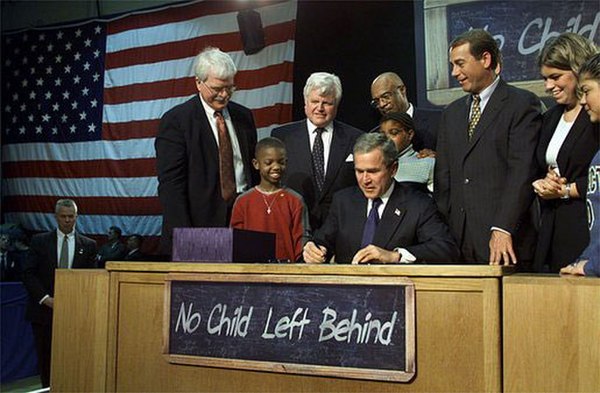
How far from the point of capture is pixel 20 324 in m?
5.70

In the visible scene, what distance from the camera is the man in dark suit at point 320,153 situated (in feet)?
9.83

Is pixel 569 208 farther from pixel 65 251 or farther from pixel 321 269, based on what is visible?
pixel 65 251

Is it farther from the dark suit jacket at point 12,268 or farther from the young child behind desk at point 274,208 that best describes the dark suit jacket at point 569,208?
the dark suit jacket at point 12,268

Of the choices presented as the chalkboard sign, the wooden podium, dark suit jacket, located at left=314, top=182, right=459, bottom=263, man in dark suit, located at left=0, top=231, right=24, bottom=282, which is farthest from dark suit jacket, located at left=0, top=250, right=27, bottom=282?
the chalkboard sign

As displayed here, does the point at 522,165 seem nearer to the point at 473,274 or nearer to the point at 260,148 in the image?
the point at 473,274

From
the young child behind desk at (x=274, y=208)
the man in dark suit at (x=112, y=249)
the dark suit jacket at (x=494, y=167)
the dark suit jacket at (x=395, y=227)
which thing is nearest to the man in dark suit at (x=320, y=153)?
the young child behind desk at (x=274, y=208)

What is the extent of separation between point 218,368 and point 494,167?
121cm

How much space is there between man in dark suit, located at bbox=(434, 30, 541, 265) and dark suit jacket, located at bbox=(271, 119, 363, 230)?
1.88 ft

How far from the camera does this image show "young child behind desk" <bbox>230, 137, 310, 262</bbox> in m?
2.88

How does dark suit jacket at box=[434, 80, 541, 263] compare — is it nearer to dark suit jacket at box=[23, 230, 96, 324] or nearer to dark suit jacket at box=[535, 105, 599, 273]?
dark suit jacket at box=[535, 105, 599, 273]

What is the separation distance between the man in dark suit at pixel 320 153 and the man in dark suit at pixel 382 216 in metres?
0.52

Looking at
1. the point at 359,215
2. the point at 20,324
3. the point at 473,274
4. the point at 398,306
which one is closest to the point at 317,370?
the point at 398,306

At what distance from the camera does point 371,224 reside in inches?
→ 95.1

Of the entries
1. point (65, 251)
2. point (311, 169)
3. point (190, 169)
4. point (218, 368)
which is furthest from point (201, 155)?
point (65, 251)
